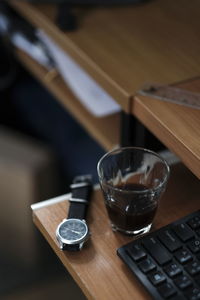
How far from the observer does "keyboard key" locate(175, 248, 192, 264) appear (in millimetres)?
693

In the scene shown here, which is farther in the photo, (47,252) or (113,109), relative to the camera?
(47,252)

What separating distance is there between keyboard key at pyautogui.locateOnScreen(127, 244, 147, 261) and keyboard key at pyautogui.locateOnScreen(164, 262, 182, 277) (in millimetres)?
32

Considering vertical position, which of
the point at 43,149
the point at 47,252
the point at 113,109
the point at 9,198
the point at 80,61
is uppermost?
the point at 80,61

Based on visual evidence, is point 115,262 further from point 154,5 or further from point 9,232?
point 9,232

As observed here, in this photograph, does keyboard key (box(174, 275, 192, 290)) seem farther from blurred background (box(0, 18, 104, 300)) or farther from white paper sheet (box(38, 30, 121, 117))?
blurred background (box(0, 18, 104, 300))

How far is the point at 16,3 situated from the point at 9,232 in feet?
1.99

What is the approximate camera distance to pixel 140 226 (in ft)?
2.47

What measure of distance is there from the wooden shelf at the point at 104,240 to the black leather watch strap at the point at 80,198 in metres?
0.01

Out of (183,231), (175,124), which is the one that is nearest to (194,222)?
(183,231)

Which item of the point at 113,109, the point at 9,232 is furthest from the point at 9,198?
the point at 113,109

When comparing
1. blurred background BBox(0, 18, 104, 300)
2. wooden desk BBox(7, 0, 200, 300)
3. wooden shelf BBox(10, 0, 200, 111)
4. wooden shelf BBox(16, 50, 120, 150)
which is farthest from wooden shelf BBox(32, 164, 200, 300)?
blurred background BBox(0, 18, 104, 300)

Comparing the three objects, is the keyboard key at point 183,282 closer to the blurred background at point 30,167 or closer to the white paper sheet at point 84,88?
the white paper sheet at point 84,88

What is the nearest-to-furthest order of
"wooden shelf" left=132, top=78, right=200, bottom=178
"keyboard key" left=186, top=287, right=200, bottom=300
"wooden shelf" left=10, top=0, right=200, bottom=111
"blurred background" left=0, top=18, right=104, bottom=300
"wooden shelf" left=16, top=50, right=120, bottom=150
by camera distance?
"keyboard key" left=186, top=287, right=200, bottom=300
"wooden shelf" left=132, top=78, right=200, bottom=178
"wooden shelf" left=10, top=0, right=200, bottom=111
"wooden shelf" left=16, top=50, right=120, bottom=150
"blurred background" left=0, top=18, right=104, bottom=300

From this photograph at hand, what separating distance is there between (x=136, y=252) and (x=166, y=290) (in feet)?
0.21
